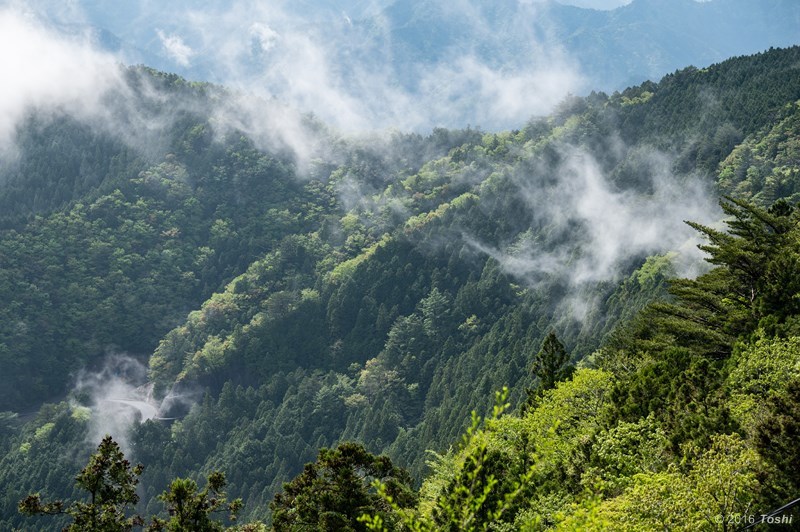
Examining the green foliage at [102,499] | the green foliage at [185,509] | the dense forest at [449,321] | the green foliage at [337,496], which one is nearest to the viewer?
the green foliage at [102,499]

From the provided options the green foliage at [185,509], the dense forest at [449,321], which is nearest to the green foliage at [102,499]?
the green foliage at [185,509]

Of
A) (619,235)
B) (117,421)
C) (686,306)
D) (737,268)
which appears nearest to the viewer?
(737,268)

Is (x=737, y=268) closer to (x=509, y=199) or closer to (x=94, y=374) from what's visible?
(x=509, y=199)

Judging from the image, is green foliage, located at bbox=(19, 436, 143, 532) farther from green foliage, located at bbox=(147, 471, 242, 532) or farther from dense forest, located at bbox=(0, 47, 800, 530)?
dense forest, located at bbox=(0, 47, 800, 530)

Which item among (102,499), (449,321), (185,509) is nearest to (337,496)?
(185,509)

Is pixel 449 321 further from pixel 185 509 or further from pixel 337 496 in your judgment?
pixel 185 509

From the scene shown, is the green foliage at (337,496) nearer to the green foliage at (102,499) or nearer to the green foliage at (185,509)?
the green foliage at (185,509)

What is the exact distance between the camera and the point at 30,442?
14275cm

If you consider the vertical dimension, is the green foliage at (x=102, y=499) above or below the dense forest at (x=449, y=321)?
below

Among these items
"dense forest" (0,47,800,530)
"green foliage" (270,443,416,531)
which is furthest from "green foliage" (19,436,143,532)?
"green foliage" (270,443,416,531)

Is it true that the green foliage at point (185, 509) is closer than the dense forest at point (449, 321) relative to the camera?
Yes

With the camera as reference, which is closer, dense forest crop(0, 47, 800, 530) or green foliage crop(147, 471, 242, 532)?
green foliage crop(147, 471, 242, 532)

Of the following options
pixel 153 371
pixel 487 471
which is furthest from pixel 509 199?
pixel 487 471

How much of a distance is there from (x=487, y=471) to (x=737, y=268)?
23.4m
